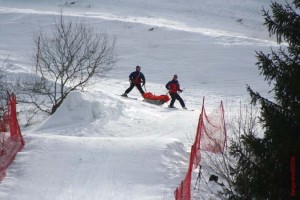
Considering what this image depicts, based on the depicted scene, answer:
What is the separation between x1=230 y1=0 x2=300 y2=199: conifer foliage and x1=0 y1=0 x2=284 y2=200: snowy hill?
3.59 m

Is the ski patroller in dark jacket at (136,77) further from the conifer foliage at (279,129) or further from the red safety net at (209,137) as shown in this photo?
the conifer foliage at (279,129)

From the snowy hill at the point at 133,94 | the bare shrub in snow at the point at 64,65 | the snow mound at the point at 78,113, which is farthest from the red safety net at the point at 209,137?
the bare shrub in snow at the point at 64,65

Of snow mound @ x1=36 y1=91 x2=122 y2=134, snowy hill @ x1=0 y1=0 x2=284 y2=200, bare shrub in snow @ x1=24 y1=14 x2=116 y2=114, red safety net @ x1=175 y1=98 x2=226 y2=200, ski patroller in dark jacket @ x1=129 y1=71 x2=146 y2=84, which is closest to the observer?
snowy hill @ x1=0 y1=0 x2=284 y2=200

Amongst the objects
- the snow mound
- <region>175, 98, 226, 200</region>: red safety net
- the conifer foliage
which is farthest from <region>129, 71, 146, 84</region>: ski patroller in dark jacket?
the conifer foliage

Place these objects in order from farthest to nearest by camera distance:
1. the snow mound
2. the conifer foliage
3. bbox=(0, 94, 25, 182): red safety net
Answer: the snow mound < bbox=(0, 94, 25, 182): red safety net < the conifer foliage

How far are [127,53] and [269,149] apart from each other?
2646 cm

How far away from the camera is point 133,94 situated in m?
23.2

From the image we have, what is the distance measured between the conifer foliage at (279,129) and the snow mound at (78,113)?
29.5 ft

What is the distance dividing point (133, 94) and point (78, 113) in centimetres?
879

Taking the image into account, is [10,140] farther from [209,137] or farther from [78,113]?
[209,137]

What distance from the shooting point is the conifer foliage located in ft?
18.0

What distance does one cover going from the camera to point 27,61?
1133 inches

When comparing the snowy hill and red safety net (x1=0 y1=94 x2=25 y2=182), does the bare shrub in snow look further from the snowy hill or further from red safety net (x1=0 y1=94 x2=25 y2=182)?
red safety net (x1=0 y1=94 x2=25 y2=182)

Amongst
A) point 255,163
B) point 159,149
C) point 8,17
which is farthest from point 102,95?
point 8,17
